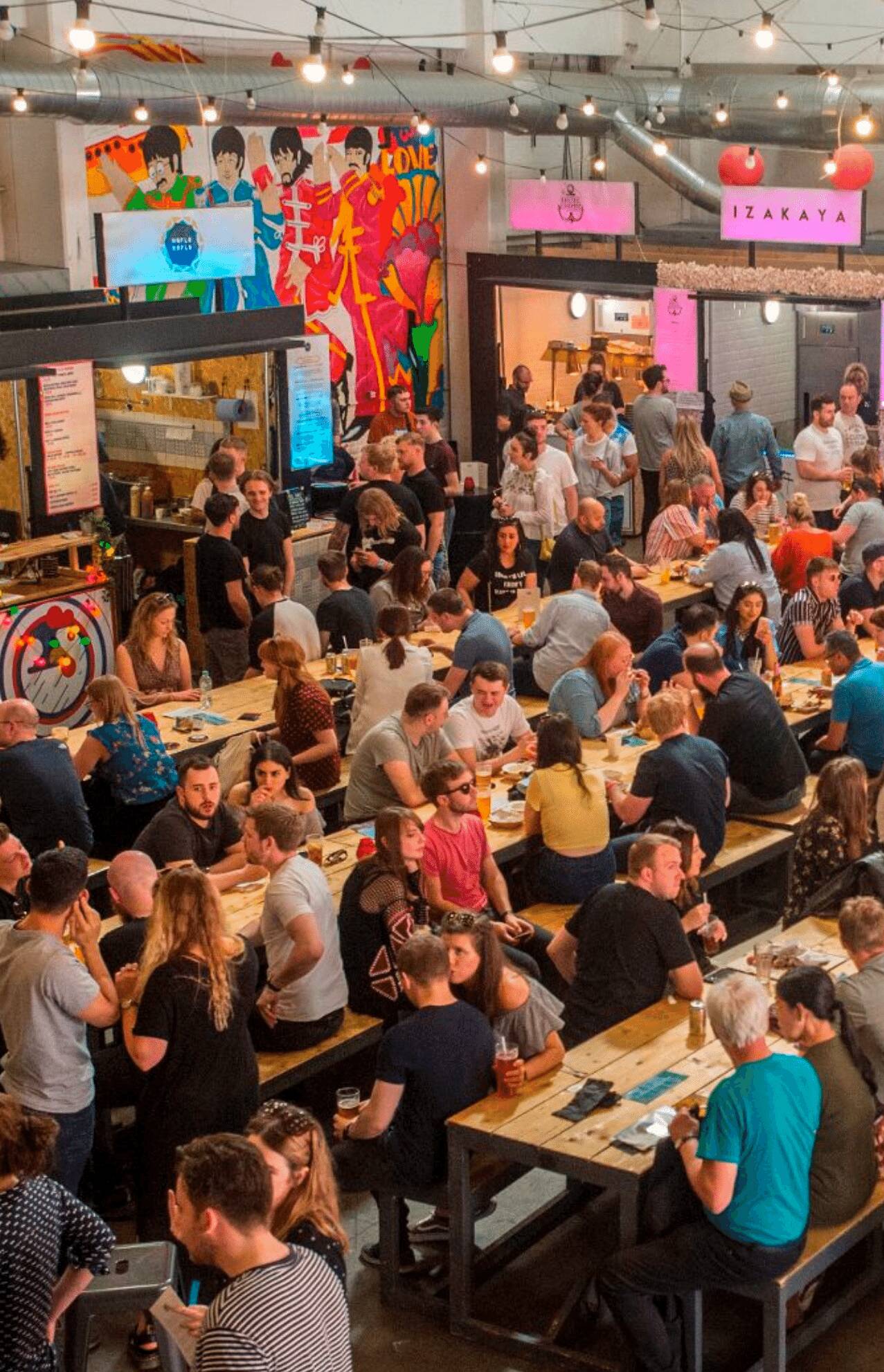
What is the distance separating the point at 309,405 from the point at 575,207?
139 inches

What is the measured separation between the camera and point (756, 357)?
53.9ft

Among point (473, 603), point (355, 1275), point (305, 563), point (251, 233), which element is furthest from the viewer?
point (251, 233)

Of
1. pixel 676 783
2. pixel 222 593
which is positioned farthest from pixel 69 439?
pixel 676 783

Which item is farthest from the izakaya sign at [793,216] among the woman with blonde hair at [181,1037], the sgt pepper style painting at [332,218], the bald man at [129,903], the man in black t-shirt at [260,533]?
the woman with blonde hair at [181,1037]

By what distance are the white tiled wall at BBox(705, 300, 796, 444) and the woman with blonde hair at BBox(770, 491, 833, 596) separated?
3.99m

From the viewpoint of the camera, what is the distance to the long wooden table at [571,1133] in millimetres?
5266

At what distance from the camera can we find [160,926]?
541 cm

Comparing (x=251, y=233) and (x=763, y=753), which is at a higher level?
(x=251, y=233)

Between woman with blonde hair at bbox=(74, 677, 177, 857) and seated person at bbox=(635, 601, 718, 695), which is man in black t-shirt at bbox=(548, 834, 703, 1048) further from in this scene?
seated person at bbox=(635, 601, 718, 695)

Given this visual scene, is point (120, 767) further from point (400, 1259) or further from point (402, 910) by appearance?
point (400, 1259)

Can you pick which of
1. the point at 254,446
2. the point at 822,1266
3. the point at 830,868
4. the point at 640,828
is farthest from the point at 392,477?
the point at 822,1266

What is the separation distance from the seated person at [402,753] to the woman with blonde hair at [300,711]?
29 cm

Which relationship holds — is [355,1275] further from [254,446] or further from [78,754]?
[254,446]

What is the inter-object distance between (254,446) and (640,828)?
238 inches
